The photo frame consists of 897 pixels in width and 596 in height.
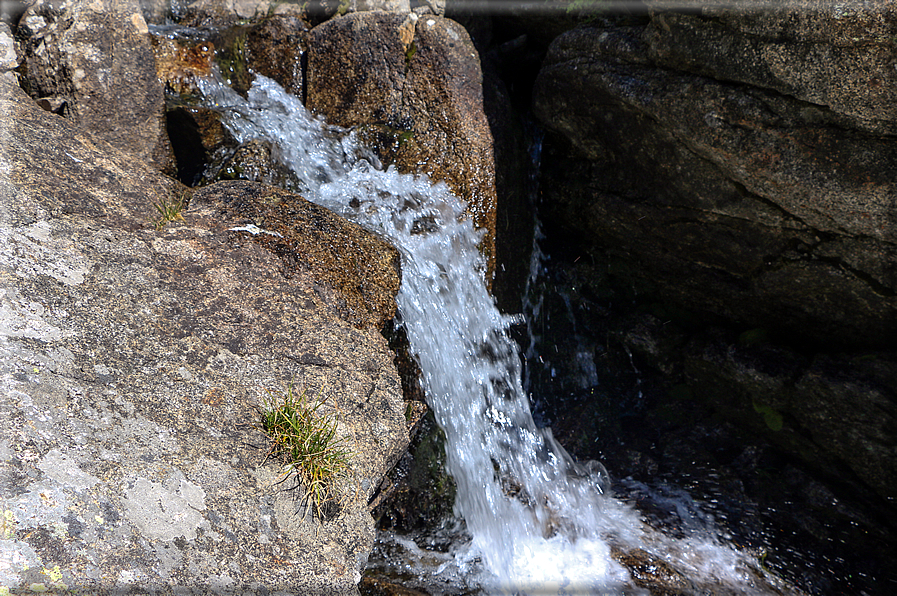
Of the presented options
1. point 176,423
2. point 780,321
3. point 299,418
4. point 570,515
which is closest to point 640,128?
point 780,321

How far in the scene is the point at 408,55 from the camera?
6.80 meters

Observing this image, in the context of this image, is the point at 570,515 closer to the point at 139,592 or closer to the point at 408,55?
the point at 139,592

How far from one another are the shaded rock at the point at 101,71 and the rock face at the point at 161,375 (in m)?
0.64

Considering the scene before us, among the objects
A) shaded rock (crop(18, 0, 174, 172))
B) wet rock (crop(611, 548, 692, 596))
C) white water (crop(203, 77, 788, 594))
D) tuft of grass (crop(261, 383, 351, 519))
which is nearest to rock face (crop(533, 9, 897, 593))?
white water (crop(203, 77, 788, 594))

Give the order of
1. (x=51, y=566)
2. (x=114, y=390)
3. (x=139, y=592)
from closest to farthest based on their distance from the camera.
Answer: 1. (x=51, y=566)
2. (x=139, y=592)
3. (x=114, y=390)

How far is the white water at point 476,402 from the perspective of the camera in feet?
15.9

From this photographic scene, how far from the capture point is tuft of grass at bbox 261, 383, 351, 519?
3422mm

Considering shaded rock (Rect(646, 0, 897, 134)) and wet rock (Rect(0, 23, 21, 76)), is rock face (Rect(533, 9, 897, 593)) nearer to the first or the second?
shaded rock (Rect(646, 0, 897, 134))

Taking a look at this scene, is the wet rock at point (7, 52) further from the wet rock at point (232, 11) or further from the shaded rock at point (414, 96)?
the shaded rock at point (414, 96)

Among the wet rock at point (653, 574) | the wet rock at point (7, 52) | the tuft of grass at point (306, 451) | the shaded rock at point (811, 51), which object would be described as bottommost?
the wet rock at point (653, 574)

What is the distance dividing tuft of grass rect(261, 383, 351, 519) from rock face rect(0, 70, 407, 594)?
9 cm

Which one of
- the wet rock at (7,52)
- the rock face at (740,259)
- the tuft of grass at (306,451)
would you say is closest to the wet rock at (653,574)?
the rock face at (740,259)

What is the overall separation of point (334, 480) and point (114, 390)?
158 centimetres

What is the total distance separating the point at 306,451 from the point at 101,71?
16.7 feet
